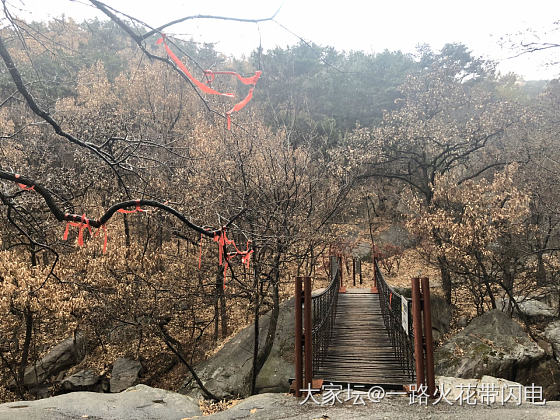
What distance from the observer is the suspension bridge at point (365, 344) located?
4.24 metres

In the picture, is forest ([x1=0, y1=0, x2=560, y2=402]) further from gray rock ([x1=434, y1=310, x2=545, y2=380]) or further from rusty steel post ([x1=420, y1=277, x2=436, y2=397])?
rusty steel post ([x1=420, y1=277, x2=436, y2=397])

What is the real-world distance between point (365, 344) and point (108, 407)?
4829 mm

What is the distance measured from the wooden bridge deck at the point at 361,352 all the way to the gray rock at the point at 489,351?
1.97 metres

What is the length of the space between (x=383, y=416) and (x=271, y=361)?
19.8 feet

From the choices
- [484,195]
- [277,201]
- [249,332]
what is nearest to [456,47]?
[484,195]

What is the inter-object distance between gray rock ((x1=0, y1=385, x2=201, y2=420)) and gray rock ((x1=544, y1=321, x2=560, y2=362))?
9.79 m

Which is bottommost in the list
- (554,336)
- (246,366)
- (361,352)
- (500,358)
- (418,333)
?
(246,366)

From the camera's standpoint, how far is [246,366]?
9484 millimetres

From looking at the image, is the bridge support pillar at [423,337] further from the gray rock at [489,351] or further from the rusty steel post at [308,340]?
the gray rock at [489,351]

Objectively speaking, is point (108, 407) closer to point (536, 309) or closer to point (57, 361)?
point (57, 361)

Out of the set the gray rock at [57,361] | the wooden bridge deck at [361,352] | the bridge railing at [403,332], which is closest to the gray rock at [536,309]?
the wooden bridge deck at [361,352]

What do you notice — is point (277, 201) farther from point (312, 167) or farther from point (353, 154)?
point (353, 154)

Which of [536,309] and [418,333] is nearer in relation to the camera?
[418,333]

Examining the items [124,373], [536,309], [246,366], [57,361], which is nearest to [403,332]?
[246,366]
